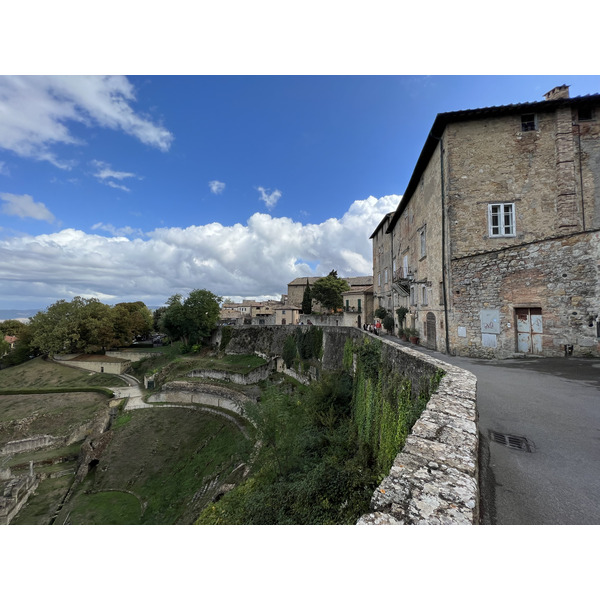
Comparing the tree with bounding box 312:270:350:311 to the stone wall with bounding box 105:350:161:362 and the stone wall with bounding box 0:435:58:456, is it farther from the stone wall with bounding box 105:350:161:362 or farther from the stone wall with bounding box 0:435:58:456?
the stone wall with bounding box 0:435:58:456

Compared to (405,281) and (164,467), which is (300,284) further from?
(164,467)

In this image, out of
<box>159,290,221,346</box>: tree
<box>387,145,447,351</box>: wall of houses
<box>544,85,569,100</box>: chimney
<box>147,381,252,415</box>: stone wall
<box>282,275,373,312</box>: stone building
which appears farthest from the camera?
<box>282,275,373,312</box>: stone building

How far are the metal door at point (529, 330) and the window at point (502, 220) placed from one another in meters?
3.85

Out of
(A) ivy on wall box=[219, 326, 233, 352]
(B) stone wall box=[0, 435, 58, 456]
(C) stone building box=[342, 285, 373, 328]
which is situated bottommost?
(B) stone wall box=[0, 435, 58, 456]

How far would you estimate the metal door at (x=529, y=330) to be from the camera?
967 centimetres

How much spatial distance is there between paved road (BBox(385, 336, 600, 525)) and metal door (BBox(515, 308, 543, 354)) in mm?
2852

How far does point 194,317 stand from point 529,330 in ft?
131

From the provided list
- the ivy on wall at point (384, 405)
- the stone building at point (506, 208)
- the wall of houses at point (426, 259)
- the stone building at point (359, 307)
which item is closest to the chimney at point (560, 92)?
the stone building at point (506, 208)

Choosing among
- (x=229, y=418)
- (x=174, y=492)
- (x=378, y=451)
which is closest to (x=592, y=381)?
(x=378, y=451)

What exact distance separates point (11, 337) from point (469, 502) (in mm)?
91156

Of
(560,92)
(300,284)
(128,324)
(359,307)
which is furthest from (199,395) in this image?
(300,284)

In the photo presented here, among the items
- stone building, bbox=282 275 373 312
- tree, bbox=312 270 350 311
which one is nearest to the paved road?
tree, bbox=312 270 350 311

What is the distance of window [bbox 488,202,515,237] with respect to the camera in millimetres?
11805

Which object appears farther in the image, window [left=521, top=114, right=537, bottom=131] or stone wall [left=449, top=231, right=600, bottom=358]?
window [left=521, top=114, right=537, bottom=131]
